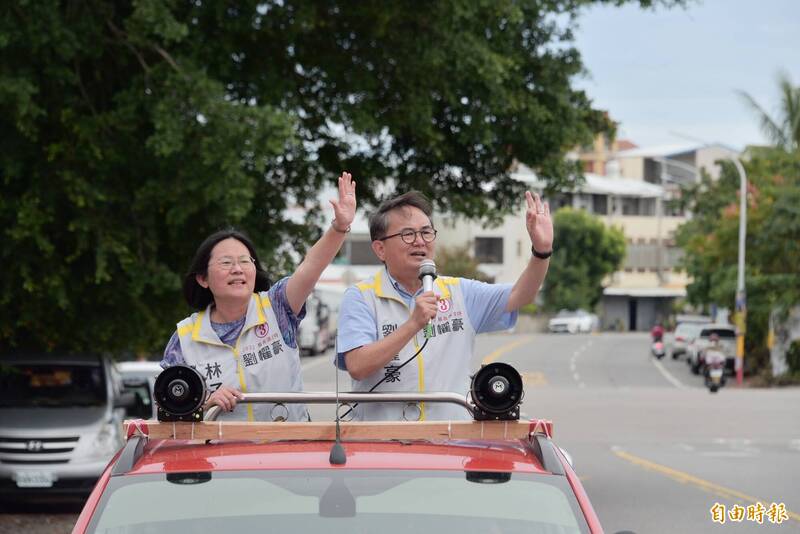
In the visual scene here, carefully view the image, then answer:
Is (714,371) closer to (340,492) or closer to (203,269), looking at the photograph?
(203,269)

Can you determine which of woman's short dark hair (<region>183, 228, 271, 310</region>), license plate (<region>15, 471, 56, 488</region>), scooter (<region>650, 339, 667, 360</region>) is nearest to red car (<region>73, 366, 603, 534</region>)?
woman's short dark hair (<region>183, 228, 271, 310</region>)

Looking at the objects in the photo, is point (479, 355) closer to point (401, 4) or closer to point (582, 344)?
point (582, 344)

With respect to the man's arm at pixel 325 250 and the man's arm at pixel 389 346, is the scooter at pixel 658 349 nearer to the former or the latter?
the man's arm at pixel 325 250

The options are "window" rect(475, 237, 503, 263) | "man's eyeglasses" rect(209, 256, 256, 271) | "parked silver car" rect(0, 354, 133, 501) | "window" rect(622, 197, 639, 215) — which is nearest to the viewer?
"man's eyeglasses" rect(209, 256, 256, 271)

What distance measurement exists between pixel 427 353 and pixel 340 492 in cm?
181

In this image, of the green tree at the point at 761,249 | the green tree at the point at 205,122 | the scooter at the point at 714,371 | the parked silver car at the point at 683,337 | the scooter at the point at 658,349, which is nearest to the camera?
the green tree at the point at 205,122

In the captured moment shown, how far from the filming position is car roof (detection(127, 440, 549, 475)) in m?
3.89

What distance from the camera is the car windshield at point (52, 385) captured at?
15.5m

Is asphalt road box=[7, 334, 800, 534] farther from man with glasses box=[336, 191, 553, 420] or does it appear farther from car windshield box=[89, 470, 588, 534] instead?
car windshield box=[89, 470, 588, 534]

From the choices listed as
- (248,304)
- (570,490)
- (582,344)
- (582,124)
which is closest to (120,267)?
(582,124)

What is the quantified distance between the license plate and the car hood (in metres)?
0.47

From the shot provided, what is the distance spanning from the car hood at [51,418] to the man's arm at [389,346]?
10.3 m

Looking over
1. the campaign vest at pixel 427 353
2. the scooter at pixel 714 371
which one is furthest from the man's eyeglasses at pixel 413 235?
the scooter at pixel 714 371

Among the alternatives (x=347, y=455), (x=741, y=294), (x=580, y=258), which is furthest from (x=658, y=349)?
(x=580, y=258)
